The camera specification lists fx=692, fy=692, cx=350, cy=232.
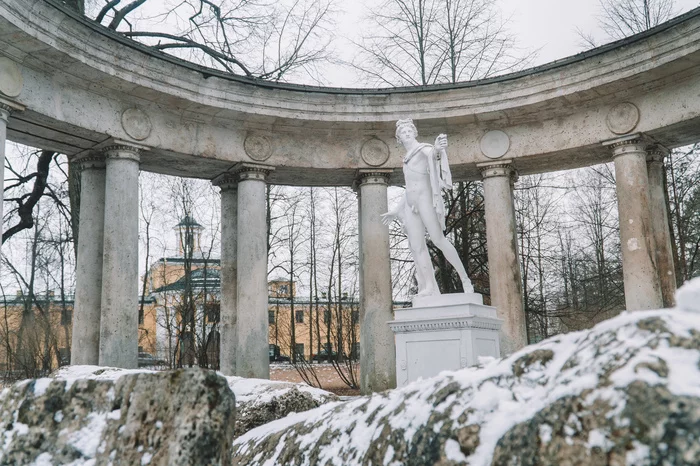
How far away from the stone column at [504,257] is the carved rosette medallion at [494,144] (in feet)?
1.18

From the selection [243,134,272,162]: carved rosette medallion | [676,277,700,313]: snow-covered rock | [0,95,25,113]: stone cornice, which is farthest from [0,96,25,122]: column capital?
[676,277,700,313]: snow-covered rock

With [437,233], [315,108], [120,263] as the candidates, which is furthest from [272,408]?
[315,108]

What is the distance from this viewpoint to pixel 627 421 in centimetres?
221

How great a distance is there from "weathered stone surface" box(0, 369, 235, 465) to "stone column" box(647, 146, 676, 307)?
1876 cm

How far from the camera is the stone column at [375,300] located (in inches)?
826

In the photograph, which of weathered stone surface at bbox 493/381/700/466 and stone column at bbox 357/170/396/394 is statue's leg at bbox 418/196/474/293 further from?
weathered stone surface at bbox 493/381/700/466

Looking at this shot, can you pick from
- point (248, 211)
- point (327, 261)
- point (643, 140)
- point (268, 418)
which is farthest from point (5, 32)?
point (327, 261)

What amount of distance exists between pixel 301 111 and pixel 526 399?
1915 cm

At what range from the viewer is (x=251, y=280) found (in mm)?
20500

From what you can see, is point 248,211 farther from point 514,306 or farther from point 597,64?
point 597,64

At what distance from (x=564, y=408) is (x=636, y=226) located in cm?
1827

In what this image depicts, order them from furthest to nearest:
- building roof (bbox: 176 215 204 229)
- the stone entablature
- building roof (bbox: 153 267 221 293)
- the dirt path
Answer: building roof (bbox: 153 267 221 293) → building roof (bbox: 176 215 204 229) → the dirt path → the stone entablature

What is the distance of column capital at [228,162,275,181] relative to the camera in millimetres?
21266

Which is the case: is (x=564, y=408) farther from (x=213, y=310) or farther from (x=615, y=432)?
(x=213, y=310)
